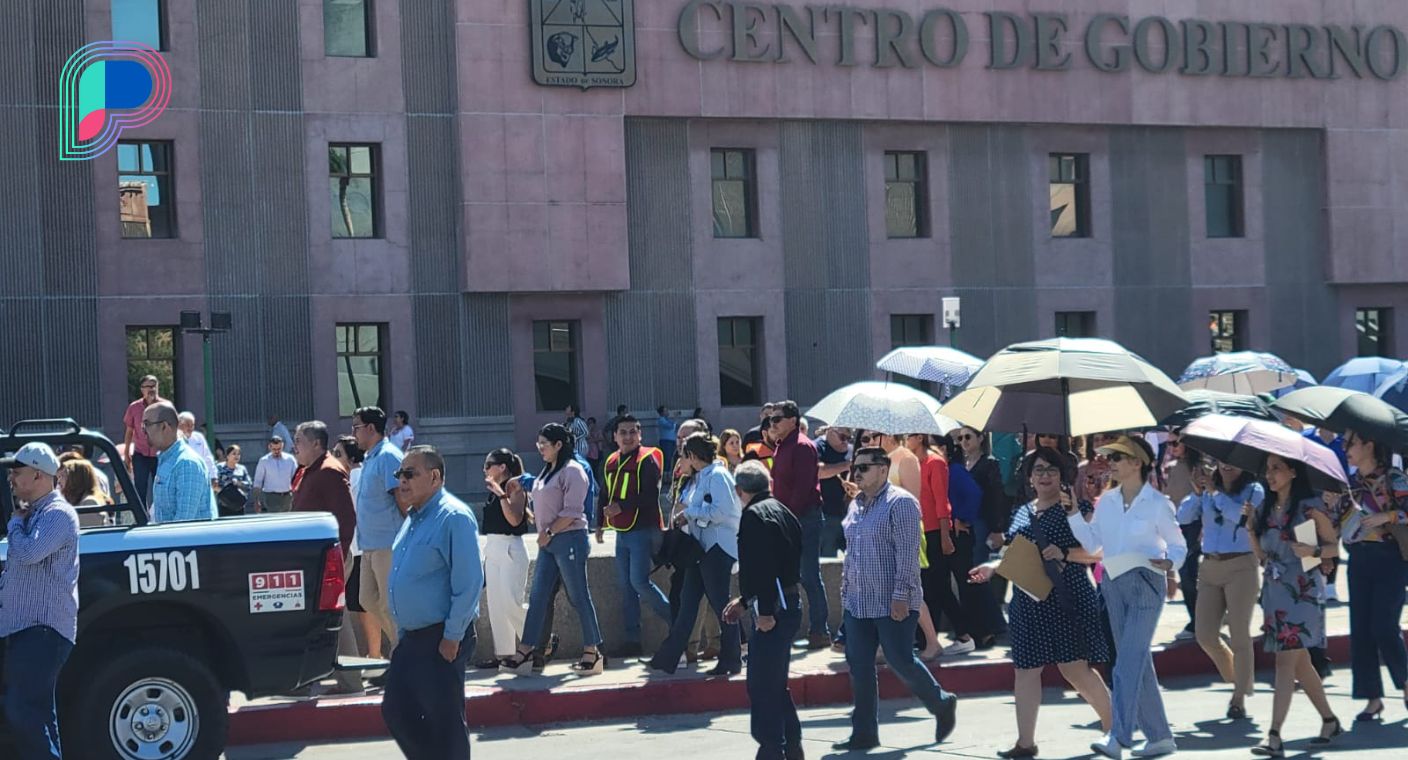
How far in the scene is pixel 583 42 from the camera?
1309 inches

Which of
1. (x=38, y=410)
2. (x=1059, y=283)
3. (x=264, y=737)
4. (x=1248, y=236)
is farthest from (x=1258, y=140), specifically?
(x=264, y=737)

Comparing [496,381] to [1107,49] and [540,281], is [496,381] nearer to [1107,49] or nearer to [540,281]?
[540,281]

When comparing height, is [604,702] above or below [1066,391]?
below

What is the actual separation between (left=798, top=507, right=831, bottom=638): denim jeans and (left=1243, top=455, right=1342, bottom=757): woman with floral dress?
159 inches

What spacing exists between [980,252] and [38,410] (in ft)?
57.5

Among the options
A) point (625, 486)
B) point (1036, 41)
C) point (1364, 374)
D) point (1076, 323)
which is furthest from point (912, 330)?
point (625, 486)

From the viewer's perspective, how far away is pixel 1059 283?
→ 1455 inches

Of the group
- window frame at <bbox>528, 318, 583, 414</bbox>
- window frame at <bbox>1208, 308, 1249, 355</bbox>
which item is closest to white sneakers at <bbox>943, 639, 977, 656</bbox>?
window frame at <bbox>528, 318, 583, 414</bbox>

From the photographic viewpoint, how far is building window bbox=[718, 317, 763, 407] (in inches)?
1373

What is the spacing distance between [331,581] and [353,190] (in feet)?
75.1

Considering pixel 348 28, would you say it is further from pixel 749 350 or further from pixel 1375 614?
pixel 1375 614

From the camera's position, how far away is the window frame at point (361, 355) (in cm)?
3247

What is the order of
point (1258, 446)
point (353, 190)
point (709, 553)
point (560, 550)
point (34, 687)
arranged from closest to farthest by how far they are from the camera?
Result: point (34, 687)
point (1258, 446)
point (709, 553)
point (560, 550)
point (353, 190)

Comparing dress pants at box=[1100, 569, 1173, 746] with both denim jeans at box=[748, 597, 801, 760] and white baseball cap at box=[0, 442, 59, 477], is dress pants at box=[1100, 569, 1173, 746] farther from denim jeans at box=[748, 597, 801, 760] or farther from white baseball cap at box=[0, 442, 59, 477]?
white baseball cap at box=[0, 442, 59, 477]
